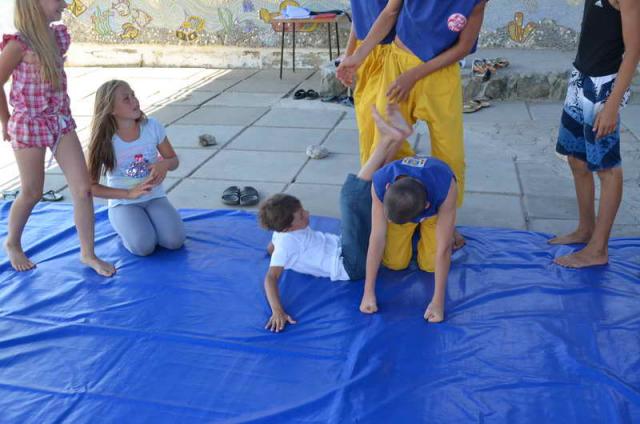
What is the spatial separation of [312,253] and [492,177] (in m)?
1.92

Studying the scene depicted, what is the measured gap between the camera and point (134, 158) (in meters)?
3.18

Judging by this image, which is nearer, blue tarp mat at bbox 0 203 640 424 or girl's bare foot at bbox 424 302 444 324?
blue tarp mat at bbox 0 203 640 424

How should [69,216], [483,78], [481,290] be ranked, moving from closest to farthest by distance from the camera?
[481,290], [69,216], [483,78]

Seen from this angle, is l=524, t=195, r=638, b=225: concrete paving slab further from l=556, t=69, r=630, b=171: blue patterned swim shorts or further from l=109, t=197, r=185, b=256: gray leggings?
l=109, t=197, r=185, b=256: gray leggings

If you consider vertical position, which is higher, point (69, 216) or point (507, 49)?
point (507, 49)

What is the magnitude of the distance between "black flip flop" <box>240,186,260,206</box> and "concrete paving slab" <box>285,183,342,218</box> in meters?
0.25

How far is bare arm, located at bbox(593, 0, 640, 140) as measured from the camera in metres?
2.49

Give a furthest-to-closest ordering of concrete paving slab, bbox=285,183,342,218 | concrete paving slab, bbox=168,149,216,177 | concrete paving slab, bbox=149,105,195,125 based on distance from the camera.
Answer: concrete paving slab, bbox=149,105,195,125
concrete paving slab, bbox=168,149,216,177
concrete paving slab, bbox=285,183,342,218

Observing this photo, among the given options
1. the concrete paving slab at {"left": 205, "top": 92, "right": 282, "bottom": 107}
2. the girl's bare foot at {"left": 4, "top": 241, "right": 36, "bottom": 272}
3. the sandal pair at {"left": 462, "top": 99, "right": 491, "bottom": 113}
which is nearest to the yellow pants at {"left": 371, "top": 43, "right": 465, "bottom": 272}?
the girl's bare foot at {"left": 4, "top": 241, "right": 36, "bottom": 272}

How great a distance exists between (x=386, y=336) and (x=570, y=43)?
618 centimetres

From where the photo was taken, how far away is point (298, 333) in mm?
2520

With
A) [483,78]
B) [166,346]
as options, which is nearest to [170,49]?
[483,78]

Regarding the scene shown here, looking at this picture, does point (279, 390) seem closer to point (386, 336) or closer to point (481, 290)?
point (386, 336)

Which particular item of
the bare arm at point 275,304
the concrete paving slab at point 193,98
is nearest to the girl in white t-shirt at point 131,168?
the bare arm at point 275,304
